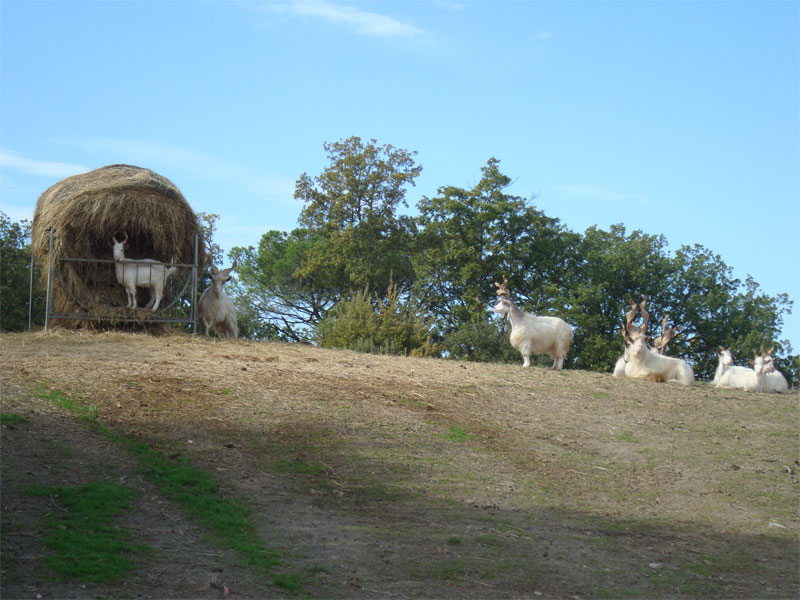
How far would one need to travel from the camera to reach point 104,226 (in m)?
20.1

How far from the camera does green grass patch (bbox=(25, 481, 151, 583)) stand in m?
6.91

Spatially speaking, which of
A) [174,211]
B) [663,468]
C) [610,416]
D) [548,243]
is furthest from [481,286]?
[663,468]

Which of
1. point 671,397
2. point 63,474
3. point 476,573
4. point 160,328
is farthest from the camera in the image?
point 160,328

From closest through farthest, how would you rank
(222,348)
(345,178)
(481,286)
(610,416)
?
(610,416) < (222,348) < (481,286) < (345,178)

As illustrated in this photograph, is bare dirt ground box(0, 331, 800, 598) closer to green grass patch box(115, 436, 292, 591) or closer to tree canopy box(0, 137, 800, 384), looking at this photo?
green grass patch box(115, 436, 292, 591)

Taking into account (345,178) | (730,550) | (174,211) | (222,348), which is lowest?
(730,550)

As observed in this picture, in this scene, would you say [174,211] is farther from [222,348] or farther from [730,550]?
[730,550]

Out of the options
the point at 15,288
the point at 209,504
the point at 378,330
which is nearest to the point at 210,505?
the point at 209,504

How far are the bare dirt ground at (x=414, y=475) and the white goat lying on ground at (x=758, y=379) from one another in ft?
13.7

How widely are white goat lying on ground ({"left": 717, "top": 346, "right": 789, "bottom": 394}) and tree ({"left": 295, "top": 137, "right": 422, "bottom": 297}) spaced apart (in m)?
23.8

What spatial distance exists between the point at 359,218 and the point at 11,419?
3522 centimetres

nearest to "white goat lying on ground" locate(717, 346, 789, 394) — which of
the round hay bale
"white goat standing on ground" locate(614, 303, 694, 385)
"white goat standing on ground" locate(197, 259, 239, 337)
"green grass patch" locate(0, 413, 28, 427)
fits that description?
"white goat standing on ground" locate(614, 303, 694, 385)

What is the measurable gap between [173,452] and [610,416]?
7.53m

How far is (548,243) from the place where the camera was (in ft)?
132
